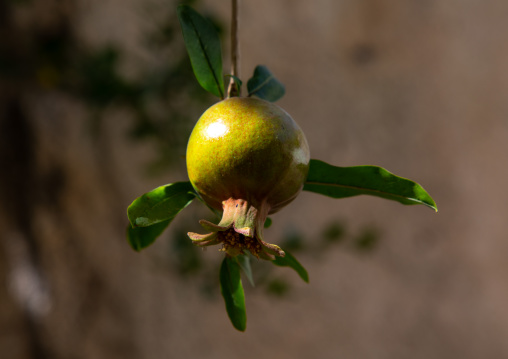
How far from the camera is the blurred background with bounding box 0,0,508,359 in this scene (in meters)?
2.84

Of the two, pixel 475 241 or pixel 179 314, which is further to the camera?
pixel 475 241

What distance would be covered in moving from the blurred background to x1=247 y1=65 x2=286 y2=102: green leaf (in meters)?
2.02

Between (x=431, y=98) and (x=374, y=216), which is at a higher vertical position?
(x=431, y=98)

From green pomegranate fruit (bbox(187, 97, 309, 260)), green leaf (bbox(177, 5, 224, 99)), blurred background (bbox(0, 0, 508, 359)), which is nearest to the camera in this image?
green pomegranate fruit (bbox(187, 97, 309, 260))

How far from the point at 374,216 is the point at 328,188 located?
2.74m

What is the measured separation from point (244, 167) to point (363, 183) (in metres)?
0.13

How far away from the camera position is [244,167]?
0.40 meters

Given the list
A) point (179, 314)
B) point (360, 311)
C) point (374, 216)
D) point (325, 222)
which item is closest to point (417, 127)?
point (374, 216)

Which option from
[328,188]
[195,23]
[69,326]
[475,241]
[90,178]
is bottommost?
[69,326]

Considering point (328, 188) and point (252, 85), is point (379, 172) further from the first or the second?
point (252, 85)

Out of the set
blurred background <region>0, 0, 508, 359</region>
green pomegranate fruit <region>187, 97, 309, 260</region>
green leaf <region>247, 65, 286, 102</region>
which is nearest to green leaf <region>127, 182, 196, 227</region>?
green pomegranate fruit <region>187, 97, 309, 260</region>

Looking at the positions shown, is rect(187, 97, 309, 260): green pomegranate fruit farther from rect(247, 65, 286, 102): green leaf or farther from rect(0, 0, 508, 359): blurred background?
rect(0, 0, 508, 359): blurred background

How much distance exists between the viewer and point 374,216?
3146mm

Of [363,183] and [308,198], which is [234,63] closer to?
[363,183]
